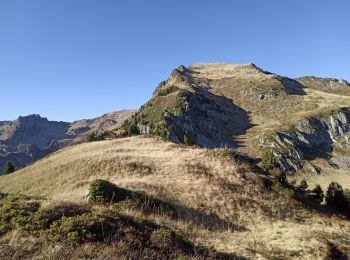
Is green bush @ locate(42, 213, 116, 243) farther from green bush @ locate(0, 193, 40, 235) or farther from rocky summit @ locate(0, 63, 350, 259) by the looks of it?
green bush @ locate(0, 193, 40, 235)

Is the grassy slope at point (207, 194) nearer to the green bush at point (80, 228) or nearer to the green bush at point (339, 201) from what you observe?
the green bush at point (80, 228)

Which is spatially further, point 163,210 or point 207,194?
point 207,194

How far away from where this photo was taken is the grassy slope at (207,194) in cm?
2617

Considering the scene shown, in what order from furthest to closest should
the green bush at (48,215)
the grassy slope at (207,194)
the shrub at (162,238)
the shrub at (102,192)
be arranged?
1. the shrub at (102,192)
2. the grassy slope at (207,194)
3. the shrub at (162,238)
4. the green bush at (48,215)

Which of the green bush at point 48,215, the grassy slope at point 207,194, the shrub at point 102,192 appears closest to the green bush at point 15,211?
the green bush at point 48,215

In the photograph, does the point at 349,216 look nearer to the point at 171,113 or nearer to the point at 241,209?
the point at 241,209

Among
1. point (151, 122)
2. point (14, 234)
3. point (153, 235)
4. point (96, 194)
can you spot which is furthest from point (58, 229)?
point (151, 122)

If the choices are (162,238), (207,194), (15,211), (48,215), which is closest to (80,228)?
(48,215)

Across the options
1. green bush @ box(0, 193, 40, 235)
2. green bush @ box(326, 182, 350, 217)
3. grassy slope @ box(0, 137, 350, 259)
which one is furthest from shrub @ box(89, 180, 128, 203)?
green bush @ box(326, 182, 350, 217)

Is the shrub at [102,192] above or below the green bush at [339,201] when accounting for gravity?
above

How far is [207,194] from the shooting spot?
120 feet

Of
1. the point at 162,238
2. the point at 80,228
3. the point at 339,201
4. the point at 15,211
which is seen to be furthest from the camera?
the point at 339,201

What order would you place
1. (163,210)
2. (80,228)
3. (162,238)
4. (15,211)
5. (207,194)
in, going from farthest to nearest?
(207,194) → (163,210) → (15,211) → (162,238) → (80,228)

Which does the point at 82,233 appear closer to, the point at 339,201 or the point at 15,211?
the point at 15,211
